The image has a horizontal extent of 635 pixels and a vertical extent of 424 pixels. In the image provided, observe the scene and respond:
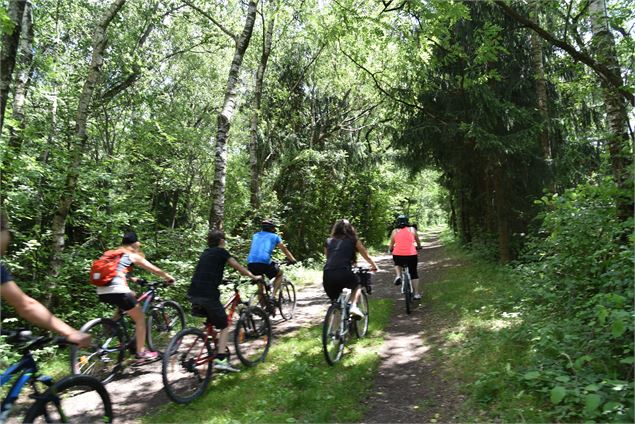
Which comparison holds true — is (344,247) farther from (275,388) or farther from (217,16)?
(217,16)

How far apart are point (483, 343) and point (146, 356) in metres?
4.97

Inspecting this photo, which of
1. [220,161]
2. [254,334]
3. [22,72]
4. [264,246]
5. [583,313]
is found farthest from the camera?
[220,161]

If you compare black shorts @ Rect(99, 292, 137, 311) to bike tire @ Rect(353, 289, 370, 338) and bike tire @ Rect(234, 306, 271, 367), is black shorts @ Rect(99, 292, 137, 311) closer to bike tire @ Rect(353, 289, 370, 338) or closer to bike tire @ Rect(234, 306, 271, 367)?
bike tire @ Rect(234, 306, 271, 367)

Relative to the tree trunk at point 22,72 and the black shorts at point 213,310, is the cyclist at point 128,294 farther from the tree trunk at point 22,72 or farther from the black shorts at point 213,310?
the tree trunk at point 22,72

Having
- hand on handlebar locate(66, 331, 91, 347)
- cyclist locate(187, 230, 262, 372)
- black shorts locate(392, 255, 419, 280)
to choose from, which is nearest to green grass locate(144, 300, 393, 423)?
cyclist locate(187, 230, 262, 372)

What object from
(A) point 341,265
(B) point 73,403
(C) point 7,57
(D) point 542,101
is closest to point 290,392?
(A) point 341,265

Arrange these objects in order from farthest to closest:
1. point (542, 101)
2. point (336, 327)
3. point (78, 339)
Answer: point (542, 101), point (336, 327), point (78, 339)

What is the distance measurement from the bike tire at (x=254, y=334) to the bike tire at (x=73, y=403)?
2748 millimetres

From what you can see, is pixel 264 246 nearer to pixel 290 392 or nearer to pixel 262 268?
pixel 262 268

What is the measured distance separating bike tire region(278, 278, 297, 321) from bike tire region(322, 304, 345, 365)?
112 inches

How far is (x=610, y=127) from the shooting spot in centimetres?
636

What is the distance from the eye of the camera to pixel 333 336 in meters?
6.37

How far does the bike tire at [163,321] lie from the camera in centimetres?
703

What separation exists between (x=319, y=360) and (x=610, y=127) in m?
5.61
